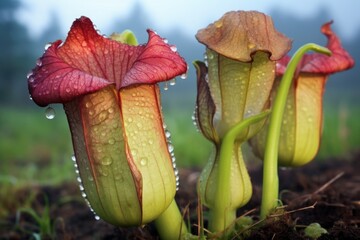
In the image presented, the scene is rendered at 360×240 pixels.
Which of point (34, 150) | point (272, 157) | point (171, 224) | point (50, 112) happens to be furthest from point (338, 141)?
point (50, 112)

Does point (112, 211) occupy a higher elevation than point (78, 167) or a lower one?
lower

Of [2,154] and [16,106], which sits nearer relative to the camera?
[2,154]

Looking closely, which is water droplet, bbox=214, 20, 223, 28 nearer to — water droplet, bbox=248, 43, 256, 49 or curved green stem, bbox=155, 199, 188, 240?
water droplet, bbox=248, 43, 256, 49

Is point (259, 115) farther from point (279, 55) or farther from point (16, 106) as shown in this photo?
point (16, 106)

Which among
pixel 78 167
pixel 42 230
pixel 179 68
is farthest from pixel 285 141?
pixel 42 230

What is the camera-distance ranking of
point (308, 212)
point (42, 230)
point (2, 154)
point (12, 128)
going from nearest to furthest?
1. point (308, 212)
2. point (42, 230)
3. point (2, 154)
4. point (12, 128)

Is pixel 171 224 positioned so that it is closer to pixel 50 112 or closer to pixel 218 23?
pixel 50 112

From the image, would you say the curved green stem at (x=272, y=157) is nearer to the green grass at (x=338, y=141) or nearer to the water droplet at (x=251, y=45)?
the water droplet at (x=251, y=45)
